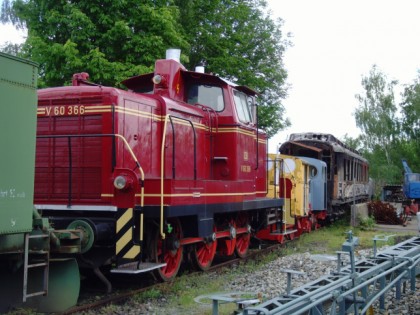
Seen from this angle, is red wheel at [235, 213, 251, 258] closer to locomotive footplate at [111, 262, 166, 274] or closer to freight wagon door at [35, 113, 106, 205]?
locomotive footplate at [111, 262, 166, 274]

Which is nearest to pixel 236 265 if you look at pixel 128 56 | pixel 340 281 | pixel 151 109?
pixel 151 109

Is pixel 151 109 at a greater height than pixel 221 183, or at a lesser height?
greater

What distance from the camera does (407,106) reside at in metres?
42.6

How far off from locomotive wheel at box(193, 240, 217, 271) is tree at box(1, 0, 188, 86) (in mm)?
6921

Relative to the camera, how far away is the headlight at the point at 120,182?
21.4 ft

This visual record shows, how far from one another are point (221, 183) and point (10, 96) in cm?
466

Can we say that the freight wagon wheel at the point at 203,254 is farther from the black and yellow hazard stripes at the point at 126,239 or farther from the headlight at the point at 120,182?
the headlight at the point at 120,182

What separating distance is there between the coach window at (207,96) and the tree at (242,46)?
37.8ft

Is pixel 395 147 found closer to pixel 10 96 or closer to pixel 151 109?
pixel 151 109

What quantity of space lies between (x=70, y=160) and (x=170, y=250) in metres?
2.09

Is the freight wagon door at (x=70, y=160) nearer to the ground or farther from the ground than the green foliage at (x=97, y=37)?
nearer to the ground

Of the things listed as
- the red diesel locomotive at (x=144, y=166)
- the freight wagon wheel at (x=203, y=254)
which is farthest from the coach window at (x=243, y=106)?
the freight wagon wheel at (x=203, y=254)

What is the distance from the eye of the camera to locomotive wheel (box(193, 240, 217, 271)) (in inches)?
343

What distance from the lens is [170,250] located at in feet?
25.6
